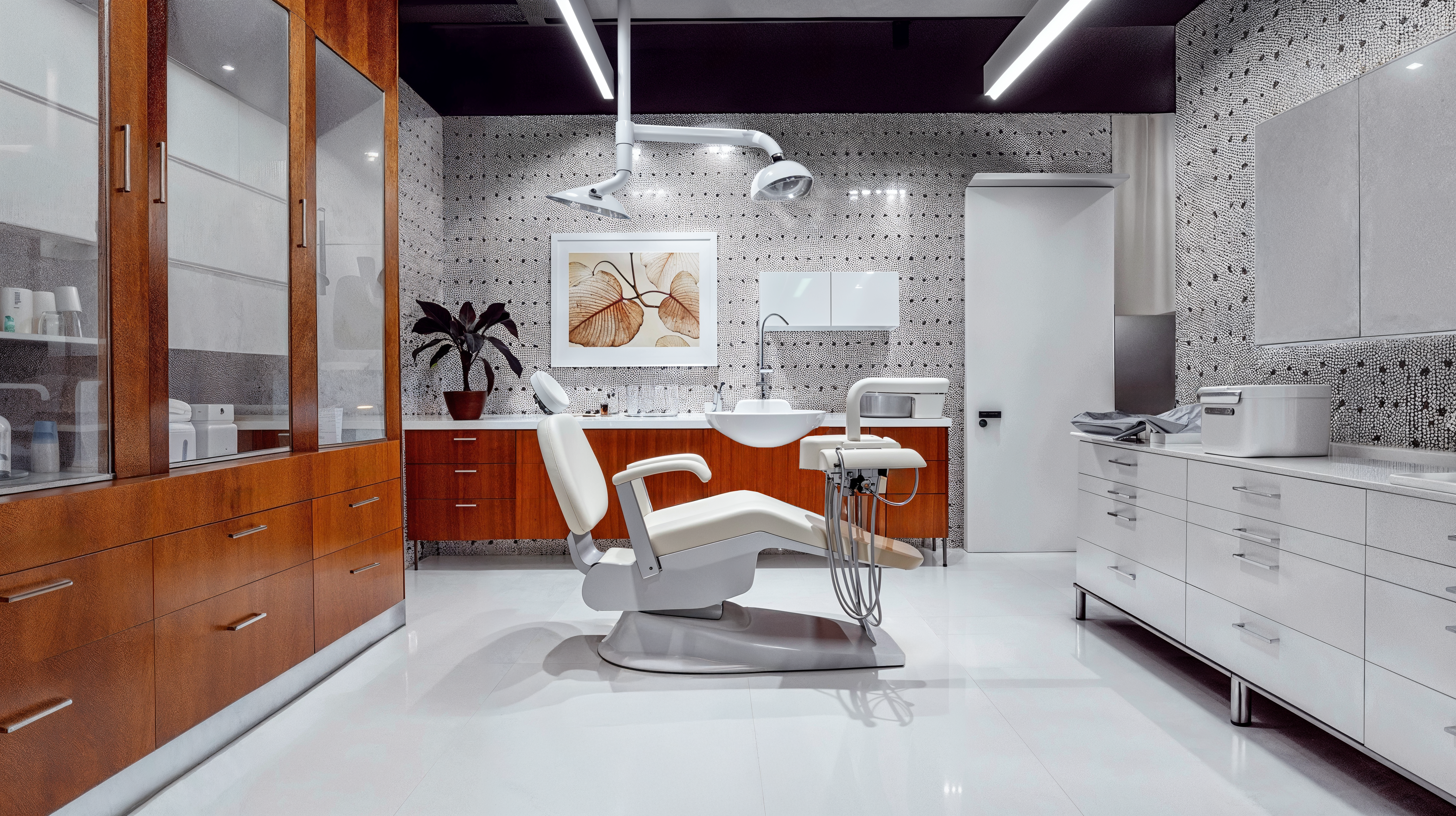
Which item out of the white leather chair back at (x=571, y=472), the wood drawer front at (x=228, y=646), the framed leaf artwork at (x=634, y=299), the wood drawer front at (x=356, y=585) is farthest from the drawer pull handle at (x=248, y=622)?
the framed leaf artwork at (x=634, y=299)

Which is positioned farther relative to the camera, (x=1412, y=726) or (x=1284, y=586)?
(x=1284, y=586)

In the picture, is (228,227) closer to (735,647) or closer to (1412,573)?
(735,647)

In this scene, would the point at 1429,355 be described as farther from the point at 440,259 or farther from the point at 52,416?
the point at 440,259

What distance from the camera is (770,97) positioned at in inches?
167

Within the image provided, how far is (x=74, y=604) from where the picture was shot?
1.62 m

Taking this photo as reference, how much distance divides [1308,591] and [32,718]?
2.97 m

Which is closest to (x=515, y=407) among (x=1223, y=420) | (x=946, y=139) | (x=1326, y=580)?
(x=946, y=139)

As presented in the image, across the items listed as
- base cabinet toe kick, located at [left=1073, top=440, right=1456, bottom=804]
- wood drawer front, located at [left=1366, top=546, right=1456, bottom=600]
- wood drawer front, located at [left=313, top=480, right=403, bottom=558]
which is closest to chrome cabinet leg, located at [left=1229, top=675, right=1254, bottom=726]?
base cabinet toe kick, located at [left=1073, top=440, right=1456, bottom=804]

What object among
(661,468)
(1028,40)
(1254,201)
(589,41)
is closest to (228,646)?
(661,468)

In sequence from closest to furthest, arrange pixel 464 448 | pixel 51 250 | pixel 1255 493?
pixel 51 250, pixel 1255 493, pixel 464 448

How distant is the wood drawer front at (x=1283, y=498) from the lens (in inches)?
73.2

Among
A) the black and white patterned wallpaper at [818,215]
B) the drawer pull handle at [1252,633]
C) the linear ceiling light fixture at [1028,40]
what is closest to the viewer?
the drawer pull handle at [1252,633]

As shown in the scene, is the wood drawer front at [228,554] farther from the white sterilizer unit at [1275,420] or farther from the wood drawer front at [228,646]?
the white sterilizer unit at [1275,420]

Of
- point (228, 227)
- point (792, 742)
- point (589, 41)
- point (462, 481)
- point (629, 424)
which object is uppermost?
point (589, 41)
